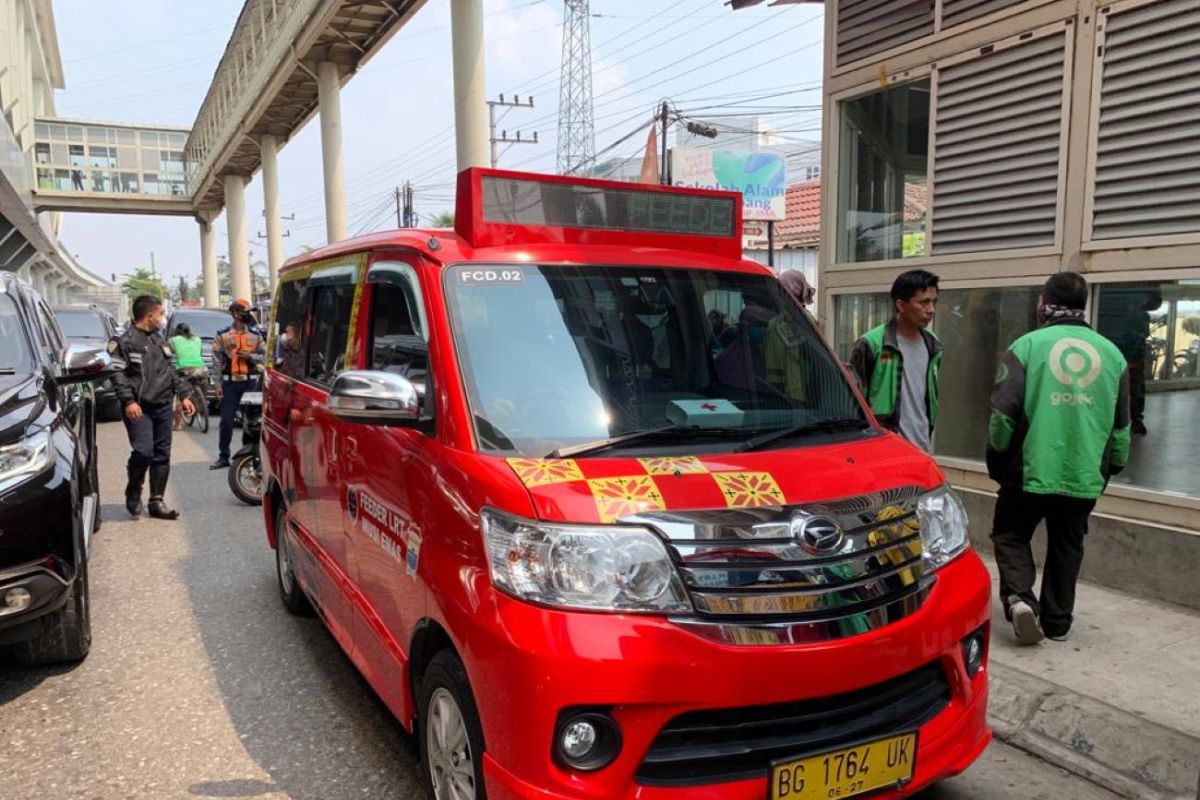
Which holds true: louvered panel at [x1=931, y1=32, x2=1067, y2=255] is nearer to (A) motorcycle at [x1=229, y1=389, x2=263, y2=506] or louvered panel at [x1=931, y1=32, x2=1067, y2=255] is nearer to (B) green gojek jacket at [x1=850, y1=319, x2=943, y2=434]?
(B) green gojek jacket at [x1=850, y1=319, x2=943, y2=434]

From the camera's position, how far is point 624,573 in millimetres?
2119

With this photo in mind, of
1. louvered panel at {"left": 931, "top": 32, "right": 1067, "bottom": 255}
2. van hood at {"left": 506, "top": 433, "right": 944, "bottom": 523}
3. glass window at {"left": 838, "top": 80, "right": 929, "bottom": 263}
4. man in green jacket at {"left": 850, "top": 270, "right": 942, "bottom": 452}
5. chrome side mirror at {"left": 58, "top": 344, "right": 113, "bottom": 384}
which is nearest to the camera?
van hood at {"left": 506, "top": 433, "right": 944, "bottom": 523}

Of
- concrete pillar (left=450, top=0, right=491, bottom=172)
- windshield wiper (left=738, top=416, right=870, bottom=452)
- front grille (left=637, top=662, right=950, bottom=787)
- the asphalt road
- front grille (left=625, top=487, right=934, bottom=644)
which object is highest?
concrete pillar (left=450, top=0, right=491, bottom=172)

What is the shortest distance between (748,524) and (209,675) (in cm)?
314

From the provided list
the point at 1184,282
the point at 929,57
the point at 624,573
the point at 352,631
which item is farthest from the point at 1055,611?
the point at 929,57

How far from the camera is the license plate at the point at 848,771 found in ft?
6.86

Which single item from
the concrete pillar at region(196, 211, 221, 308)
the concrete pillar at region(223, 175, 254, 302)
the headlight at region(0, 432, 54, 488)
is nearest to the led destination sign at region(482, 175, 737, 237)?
the headlight at region(0, 432, 54, 488)

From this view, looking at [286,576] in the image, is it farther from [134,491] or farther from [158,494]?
[134,491]

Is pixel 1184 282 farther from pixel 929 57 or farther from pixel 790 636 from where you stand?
pixel 790 636

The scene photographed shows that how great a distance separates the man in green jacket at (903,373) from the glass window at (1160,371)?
1423 mm

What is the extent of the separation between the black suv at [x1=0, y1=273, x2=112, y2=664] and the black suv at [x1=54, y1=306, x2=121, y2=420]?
9.54 m

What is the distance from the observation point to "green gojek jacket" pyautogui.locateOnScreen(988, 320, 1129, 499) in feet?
12.9

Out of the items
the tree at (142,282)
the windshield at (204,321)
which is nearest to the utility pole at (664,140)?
the windshield at (204,321)

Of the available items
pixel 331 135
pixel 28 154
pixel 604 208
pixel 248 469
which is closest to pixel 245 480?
pixel 248 469
